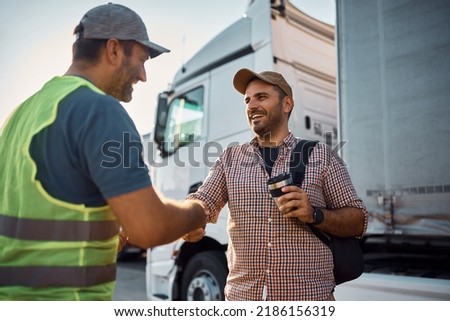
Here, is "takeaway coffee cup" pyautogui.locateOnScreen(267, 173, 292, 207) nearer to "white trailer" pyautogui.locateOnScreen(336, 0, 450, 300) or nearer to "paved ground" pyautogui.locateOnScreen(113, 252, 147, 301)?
"white trailer" pyautogui.locateOnScreen(336, 0, 450, 300)

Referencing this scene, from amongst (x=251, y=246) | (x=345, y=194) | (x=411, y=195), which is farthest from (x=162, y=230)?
(x=411, y=195)

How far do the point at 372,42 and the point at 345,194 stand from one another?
1.26 metres

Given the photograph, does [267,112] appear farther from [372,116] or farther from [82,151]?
[82,151]

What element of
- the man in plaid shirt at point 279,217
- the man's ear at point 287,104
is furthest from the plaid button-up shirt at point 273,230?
the man's ear at point 287,104

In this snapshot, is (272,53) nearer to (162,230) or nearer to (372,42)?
(372,42)

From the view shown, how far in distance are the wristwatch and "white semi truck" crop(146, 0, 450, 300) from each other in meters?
0.97

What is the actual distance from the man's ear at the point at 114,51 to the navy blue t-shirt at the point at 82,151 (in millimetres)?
216

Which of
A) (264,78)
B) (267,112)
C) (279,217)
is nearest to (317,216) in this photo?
(279,217)

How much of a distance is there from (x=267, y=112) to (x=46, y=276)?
54.0 inches

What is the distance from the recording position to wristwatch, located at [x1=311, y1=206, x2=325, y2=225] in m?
1.75

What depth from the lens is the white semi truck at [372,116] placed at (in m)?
2.38

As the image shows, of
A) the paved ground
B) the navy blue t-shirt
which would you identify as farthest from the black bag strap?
the paved ground

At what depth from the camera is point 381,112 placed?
258 cm

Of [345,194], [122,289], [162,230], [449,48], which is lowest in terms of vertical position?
[122,289]
